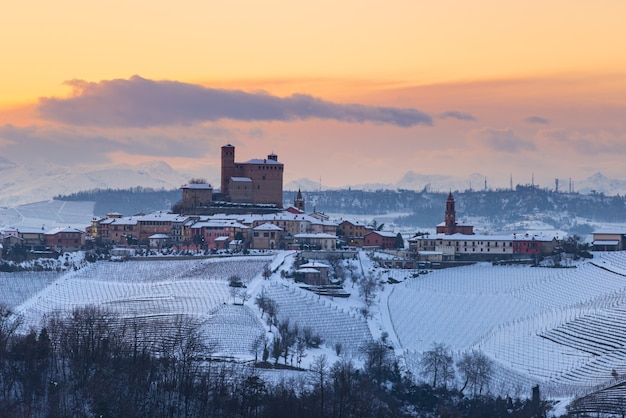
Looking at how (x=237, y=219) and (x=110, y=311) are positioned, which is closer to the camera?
(x=110, y=311)

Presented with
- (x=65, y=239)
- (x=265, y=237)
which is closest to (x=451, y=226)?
(x=265, y=237)

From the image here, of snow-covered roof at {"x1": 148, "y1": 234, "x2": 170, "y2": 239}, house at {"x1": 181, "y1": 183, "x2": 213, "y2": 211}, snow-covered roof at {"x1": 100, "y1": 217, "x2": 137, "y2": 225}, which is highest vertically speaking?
house at {"x1": 181, "y1": 183, "x2": 213, "y2": 211}

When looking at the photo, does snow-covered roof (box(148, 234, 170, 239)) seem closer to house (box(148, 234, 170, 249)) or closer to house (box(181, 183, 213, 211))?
house (box(148, 234, 170, 249))

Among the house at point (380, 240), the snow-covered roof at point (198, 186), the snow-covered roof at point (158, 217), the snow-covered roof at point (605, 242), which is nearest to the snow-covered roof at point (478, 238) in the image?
the house at point (380, 240)

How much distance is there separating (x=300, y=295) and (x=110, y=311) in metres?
10.3

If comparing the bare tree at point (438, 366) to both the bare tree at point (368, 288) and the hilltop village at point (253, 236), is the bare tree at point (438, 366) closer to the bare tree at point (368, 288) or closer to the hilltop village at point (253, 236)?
the bare tree at point (368, 288)

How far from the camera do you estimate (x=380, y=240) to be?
109375mm

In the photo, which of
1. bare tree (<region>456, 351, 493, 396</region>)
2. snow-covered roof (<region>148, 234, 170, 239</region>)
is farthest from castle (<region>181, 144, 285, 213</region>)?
bare tree (<region>456, 351, 493, 396</region>)

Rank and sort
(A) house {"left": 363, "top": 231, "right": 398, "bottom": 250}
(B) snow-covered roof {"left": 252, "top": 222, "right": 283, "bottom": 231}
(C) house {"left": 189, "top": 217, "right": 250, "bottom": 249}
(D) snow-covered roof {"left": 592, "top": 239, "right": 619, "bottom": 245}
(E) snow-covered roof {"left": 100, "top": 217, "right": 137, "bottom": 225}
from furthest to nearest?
(E) snow-covered roof {"left": 100, "top": 217, "right": 137, "bottom": 225} < (A) house {"left": 363, "top": 231, "right": 398, "bottom": 250} < (D) snow-covered roof {"left": 592, "top": 239, "right": 619, "bottom": 245} < (B) snow-covered roof {"left": 252, "top": 222, "right": 283, "bottom": 231} < (C) house {"left": 189, "top": 217, "right": 250, "bottom": 249}

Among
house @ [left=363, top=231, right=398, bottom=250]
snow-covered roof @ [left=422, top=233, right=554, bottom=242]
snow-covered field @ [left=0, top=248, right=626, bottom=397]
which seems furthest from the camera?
house @ [left=363, top=231, right=398, bottom=250]

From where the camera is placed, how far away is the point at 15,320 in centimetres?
7812

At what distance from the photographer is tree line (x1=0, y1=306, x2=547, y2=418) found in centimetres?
5909

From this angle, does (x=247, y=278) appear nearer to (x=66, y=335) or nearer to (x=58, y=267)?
(x=58, y=267)

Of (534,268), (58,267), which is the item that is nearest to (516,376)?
(534,268)
